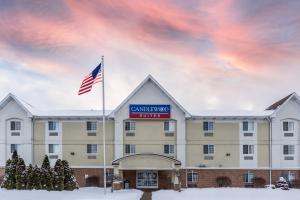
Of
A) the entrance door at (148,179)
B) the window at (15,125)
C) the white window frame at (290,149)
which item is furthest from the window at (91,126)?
the white window frame at (290,149)

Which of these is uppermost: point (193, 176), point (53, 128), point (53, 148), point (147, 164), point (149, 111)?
point (149, 111)

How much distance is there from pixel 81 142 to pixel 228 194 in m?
19.3

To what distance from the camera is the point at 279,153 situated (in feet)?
144

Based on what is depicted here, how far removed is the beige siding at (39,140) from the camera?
4494 centimetres

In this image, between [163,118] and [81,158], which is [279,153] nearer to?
[163,118]

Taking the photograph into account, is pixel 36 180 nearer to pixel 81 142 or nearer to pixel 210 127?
pixel 81 142

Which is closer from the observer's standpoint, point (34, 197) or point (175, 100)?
point (34, 197)

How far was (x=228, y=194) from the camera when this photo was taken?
38.3 meters

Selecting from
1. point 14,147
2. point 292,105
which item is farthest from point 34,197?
point 292,105

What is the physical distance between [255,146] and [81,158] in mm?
22358

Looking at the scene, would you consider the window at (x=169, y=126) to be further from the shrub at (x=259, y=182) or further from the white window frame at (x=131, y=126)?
the shrub at (x=259, y=182)

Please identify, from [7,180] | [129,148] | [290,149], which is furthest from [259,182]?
[7,180]

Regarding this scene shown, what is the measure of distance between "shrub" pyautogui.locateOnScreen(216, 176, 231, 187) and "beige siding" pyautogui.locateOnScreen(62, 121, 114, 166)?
13.9 metres

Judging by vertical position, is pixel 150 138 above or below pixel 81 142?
above
